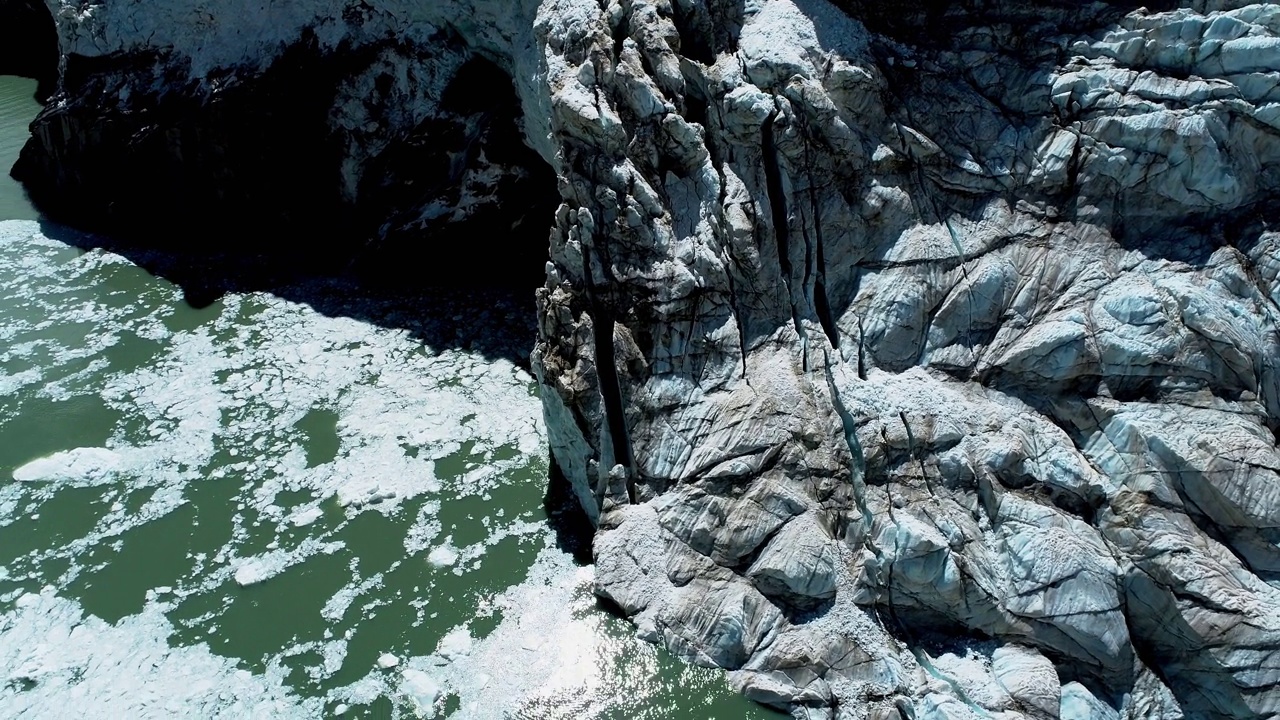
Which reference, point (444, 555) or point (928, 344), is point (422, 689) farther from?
point (928, 344)

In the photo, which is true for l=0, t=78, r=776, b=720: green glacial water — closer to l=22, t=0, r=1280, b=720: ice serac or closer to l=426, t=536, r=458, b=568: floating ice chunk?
l=426, t=536, r=458, b=568: floating ice chunk

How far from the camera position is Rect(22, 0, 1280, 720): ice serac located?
42.3 ft

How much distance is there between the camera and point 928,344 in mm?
14898

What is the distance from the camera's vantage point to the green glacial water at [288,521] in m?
13.6

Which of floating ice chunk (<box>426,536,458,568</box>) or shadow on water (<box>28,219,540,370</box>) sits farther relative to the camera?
shadow on water (<box>28,219,540,370</box>)

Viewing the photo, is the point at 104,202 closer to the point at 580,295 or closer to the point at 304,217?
the point at 304,217

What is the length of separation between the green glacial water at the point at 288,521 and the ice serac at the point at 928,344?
4.54 ft

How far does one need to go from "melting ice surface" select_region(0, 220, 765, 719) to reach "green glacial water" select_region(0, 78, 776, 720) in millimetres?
40

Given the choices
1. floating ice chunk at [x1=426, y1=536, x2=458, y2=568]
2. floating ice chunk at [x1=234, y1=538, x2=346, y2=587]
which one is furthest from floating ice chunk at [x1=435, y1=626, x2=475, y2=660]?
floating ice chunk at [x1=234, y1=538, x2=346, y2=587]

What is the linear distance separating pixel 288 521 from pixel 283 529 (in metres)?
0.17

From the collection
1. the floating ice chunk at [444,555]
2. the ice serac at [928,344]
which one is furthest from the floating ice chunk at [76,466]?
the ice serac at [928,344]

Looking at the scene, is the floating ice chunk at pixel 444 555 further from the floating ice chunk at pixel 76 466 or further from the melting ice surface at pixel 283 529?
the floating ice chunk at pixel 76 466

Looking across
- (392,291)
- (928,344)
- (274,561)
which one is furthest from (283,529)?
(928,344)

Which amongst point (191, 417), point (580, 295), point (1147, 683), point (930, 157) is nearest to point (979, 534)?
point (1147, 683)
